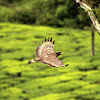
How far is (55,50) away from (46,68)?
748 cm

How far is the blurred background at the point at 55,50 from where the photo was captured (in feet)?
89.4

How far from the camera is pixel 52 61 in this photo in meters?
4.94

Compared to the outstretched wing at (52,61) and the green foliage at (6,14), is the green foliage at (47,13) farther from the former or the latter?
the outstretched wing at (52,61)

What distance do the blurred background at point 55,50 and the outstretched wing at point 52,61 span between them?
1654cm

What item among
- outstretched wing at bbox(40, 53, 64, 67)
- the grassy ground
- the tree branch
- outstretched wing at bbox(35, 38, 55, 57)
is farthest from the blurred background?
outstretched wing at bbox(40, 53, 64, 67)

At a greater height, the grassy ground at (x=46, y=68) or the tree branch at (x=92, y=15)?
the tree branch at (x=92, y=15)

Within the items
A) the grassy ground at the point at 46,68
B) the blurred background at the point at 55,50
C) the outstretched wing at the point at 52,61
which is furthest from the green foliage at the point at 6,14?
the outstretched wing at the point at 52,61

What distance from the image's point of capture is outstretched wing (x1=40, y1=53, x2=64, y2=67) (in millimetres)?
4768

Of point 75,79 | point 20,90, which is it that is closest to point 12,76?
point 20,90

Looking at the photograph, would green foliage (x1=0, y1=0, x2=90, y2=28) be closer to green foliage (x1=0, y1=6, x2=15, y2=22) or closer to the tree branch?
green foliage (x1=0, y1=6, x2=15, y2=22)

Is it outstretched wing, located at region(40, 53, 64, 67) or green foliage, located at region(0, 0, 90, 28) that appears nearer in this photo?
outstretched wing, located at region(40, 53, 64, 67)

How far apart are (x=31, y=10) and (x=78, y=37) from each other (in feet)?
32.3

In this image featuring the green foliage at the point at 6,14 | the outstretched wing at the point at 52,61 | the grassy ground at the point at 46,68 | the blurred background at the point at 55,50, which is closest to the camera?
the outstretched wing at the point at 52,61

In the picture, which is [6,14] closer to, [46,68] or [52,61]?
[46,68]
